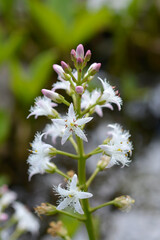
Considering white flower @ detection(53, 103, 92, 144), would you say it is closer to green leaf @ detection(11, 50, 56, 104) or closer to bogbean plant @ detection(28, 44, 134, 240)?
bogbean plant @ detection(28, 44, 134, 240)

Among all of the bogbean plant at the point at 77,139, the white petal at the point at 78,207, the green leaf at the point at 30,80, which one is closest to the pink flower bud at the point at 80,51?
the bogbean plant at the point at 77,139

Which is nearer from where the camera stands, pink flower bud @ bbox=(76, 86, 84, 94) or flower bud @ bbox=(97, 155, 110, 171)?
pink flower bud @ bbox=(76, 86, 84, 94)

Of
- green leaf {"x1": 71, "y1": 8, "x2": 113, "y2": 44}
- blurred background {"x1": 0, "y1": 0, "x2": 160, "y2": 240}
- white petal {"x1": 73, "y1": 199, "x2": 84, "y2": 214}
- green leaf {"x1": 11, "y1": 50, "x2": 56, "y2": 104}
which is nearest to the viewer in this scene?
white petal {"x1": 73, "y1": 199, "x2": 84, "y2": 214}

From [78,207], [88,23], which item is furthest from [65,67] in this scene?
[88,23]

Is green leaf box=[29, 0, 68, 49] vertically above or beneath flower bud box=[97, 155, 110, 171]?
above

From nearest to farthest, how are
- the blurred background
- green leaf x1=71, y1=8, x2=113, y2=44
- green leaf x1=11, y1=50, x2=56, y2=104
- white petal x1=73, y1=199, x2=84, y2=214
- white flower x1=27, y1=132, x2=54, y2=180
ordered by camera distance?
white petal x1=73, y1=199, x2=84, y2=214, white flower x1=27, y1=132, x2=54, y2=180, the blurred background, green leaf x1=11, y1=50, x2=56, y2=104, green leaf x1=71, y1=8, x2=113, y2=44

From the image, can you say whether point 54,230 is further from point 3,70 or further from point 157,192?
point 3,70

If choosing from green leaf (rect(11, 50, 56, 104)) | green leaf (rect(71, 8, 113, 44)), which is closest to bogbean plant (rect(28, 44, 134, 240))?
green leaf (rect(11, 50, 56, 104))

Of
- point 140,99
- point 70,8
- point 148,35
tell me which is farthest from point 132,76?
point 70,8

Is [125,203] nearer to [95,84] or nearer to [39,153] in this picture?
[39,153]
